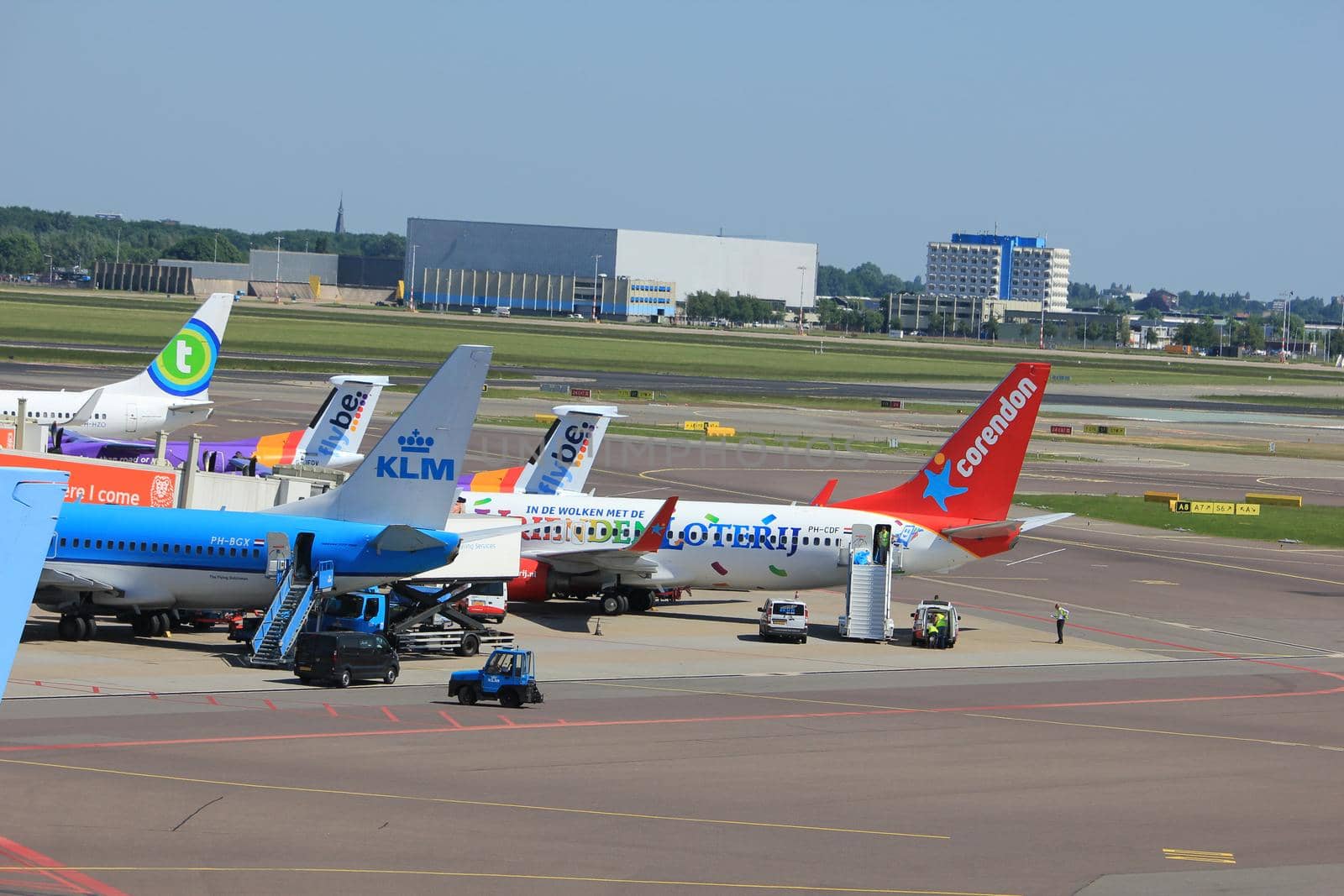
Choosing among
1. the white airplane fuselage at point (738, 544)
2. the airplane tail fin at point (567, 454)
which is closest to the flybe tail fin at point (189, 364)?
the airplane tail fin at point (567, 454)

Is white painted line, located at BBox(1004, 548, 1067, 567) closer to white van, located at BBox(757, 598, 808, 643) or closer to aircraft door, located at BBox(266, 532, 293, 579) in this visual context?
white van, located at BBox(757, 598, 808, 643)

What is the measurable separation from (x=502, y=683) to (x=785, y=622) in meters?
14.2

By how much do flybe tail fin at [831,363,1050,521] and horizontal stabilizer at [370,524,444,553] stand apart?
60.1ft

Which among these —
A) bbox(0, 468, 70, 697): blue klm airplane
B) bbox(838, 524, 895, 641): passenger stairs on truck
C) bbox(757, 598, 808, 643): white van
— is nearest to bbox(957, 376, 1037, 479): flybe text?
bbox(838, 524, 895, 641): passenger stairs on truck

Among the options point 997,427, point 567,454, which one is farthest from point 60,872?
point 567,454

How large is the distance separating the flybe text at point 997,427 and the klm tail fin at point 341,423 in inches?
1200

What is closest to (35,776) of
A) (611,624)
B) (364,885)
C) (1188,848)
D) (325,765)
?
(325,765)

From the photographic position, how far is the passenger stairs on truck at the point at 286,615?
43.5 m

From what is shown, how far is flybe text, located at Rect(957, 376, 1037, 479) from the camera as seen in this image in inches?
2179

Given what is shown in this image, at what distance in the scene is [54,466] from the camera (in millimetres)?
52375

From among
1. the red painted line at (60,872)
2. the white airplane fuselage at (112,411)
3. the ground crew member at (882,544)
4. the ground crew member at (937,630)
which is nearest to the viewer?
the red painted line at (60,872)

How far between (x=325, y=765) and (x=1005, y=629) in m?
30.0

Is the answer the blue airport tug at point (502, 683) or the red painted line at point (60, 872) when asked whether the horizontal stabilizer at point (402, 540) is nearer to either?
the blue airport tug at point (502, 683)

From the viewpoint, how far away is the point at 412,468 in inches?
1762
